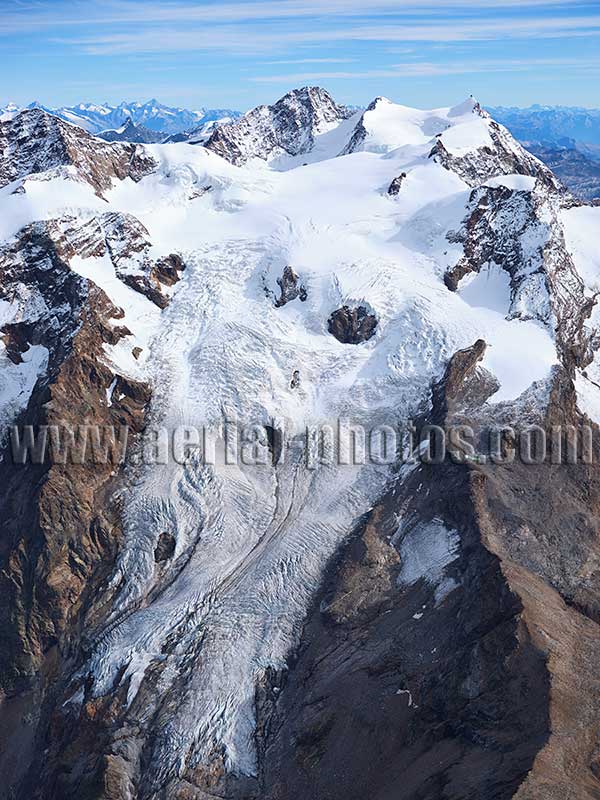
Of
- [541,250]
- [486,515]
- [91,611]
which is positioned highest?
[541,250]

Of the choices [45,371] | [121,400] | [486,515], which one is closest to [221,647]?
[486,515]

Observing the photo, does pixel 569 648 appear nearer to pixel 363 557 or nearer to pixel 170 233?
pixel 363 557

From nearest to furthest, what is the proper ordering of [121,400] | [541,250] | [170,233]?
[121,400]
[541,250]
[170,233]

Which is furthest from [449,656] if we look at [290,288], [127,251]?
[127,251]

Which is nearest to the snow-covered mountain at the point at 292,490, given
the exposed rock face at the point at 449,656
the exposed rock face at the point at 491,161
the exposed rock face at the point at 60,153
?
the exposed rock face at the point at 449,656

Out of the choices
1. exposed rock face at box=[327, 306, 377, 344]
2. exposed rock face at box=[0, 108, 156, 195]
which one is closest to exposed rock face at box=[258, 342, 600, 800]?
exposed rock face at box=[327, 306, 377, 344]

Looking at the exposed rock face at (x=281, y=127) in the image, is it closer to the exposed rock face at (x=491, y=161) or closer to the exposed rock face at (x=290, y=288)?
the exposed rock face at (x=491, y=161)

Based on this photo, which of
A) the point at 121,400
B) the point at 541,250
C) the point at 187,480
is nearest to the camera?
the point at 187,480
